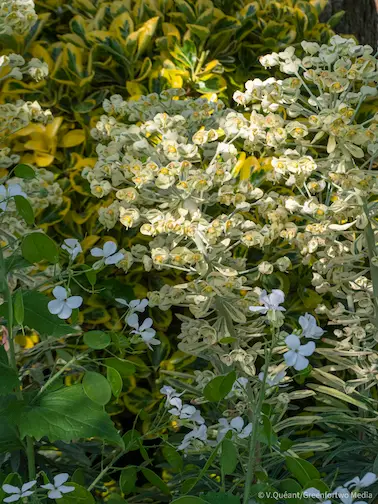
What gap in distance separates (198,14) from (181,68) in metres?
0.22

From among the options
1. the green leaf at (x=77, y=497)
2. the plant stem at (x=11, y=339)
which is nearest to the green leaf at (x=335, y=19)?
the plant stem at (x=11, y=339)

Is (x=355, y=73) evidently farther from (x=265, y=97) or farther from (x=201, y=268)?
(x=201, y=268)

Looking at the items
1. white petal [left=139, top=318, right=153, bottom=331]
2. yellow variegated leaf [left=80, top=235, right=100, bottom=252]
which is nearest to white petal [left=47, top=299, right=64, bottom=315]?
white petal [left=139, top=318, right=153, bottom=331]

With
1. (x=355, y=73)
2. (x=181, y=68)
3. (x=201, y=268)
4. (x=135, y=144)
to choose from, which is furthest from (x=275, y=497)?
(x=181, y=68)

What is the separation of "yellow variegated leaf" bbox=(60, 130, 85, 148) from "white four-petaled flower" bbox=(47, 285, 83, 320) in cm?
135

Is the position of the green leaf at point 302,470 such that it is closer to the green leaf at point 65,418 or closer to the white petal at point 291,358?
the white petal at point 291,358

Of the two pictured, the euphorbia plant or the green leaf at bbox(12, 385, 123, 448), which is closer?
the green leaf at bbox(12, 385, 123, 448)

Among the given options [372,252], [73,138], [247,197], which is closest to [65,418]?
[247,197]

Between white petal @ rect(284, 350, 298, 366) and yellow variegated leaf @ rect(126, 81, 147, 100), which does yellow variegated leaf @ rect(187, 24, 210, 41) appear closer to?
yellow variegated leaf @ rect(126, 81, 147, 100)

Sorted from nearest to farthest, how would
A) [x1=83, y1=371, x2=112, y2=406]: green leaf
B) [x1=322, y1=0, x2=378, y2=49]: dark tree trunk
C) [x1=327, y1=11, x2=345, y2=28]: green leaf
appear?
[x1=83, y1=371, x2=112, y2=406]: green leaf, [x1=327, y1=11, x2=345, y2=28]: green leaf, [x1=322, y1=0, x2=378, y2=49]: dark tree trunk

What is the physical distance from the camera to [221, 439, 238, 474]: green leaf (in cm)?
140

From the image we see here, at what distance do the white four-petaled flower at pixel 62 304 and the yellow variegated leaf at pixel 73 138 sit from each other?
135cm

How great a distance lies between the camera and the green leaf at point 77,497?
1365 millimetres

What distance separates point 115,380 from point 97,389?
0.08 m
